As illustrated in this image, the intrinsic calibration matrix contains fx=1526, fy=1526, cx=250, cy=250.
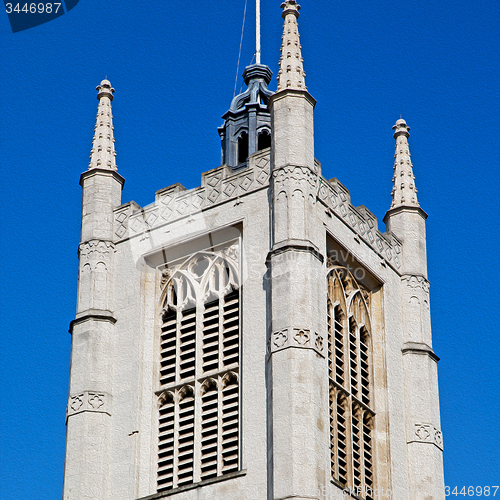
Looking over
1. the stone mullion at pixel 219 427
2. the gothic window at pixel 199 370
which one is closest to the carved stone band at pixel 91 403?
the gothic window at pixel 199 370

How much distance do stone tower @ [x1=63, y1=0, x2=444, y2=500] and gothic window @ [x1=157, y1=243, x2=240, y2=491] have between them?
0.04 meters

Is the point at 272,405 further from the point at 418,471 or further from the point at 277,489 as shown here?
the point at 418,471

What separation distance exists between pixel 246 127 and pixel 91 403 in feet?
33.1

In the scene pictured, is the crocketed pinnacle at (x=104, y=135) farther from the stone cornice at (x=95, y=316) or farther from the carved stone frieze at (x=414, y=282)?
the carved stone frieze at (x=414, y=282)

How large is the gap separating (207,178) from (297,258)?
4.52 m

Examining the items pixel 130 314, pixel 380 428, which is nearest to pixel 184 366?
pixel 130 314

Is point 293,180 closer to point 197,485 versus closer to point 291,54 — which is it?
point 291,54

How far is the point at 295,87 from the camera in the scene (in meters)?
37.3

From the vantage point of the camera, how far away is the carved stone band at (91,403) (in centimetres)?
3550

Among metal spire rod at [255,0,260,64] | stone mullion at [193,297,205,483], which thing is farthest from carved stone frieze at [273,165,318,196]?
metal spire rod at [255,0,260,64]

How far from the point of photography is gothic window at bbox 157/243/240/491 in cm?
3391

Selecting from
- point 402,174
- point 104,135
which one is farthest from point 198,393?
point 402,174

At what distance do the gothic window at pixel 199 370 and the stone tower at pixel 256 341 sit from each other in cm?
4

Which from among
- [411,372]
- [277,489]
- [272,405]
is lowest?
[277,489]
